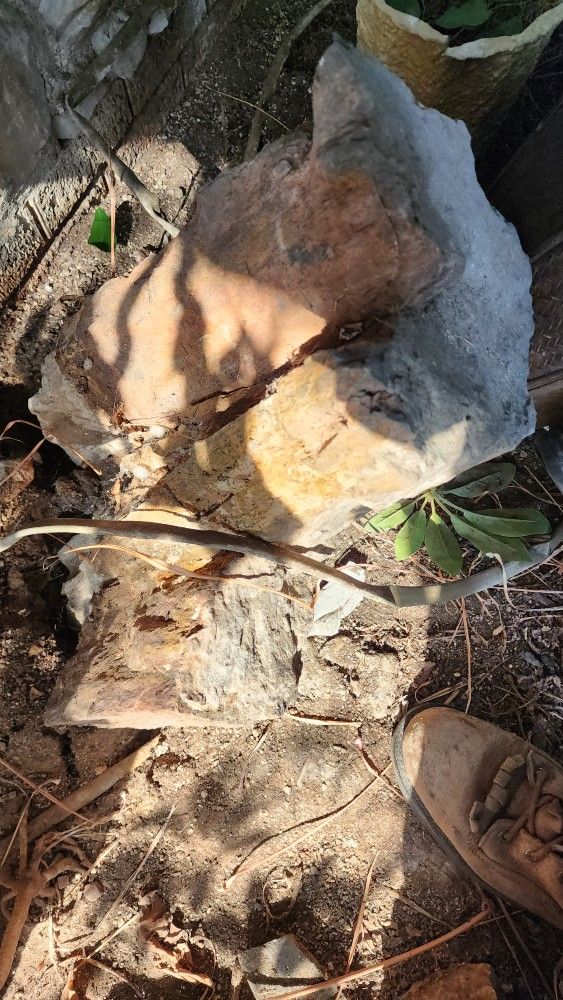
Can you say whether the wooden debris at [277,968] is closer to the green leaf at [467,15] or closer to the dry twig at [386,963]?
the dry twig at [386,963]

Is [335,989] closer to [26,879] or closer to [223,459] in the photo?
[26,879]

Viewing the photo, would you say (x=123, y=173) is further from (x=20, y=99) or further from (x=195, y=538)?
(x=195, y=538)

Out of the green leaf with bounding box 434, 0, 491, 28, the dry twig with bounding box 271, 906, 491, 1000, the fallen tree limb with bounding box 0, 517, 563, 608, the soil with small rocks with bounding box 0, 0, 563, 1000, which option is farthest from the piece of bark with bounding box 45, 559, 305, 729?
the green leaf with bounding box 434, 0, 491, 28

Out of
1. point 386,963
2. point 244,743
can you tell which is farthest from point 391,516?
point 386,963

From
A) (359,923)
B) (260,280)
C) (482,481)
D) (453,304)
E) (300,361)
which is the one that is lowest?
(359,923)

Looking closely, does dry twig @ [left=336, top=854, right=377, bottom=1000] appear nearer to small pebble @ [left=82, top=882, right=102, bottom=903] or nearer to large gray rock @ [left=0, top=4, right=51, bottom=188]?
small pebble @ [left=82, top=882, right=102, bottom=903]

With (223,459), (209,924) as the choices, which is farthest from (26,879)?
(223,459)

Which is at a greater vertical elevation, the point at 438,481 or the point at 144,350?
the point at 144,350

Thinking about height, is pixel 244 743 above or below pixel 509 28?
below

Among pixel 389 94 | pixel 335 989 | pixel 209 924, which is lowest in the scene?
pixel 335 989
